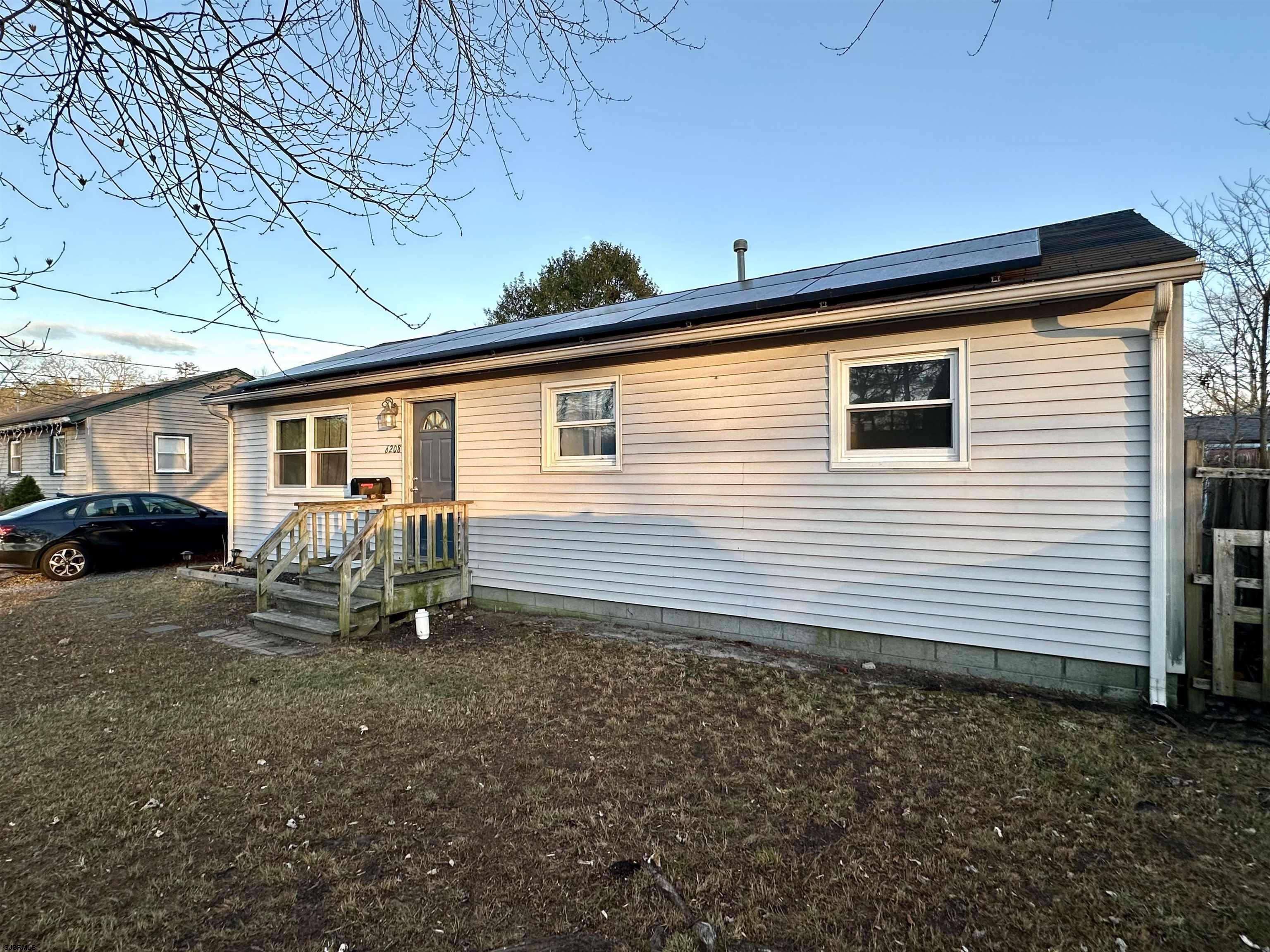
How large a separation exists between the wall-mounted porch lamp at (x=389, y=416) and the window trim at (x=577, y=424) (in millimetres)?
2331

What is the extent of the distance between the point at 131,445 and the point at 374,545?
1411cm

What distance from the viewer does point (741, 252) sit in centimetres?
911

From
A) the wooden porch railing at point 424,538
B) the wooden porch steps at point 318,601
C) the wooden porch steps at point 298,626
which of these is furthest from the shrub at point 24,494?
the wooden porch railing at point 424,538

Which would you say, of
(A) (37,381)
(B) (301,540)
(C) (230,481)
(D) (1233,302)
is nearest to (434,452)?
(B) (301,540)

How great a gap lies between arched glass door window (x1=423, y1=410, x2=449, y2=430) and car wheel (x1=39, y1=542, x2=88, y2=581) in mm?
6734


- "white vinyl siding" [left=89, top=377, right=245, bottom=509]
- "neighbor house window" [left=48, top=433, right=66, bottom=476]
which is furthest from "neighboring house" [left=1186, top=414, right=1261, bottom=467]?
"neighbor house window" [left=48, top=433, right=66, bottom=476]

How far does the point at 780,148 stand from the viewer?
6.80 meters

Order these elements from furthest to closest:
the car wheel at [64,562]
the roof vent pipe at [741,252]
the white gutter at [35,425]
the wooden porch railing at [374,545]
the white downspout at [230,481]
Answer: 1. the white gutter at [35,425]
2. the white downspout at [230,481]
3. the car wheel at [64,562]
4. the roof vent pipe at [741,252]
5. the wooden porch railing at [374,545]

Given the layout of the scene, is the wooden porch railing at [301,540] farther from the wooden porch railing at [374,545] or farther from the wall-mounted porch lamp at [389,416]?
the wall-mounted porch lamp at [389,416]

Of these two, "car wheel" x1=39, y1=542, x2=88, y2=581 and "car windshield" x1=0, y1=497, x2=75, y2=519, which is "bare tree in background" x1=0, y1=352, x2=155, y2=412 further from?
"car windshield" x1=0, y1=497, x2=75, y2=519

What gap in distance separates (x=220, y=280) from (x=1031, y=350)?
508 cm

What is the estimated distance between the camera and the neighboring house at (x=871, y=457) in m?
4.28

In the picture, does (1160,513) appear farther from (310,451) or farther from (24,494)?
(24,494)

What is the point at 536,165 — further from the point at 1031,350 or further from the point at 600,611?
the point at 600,611
